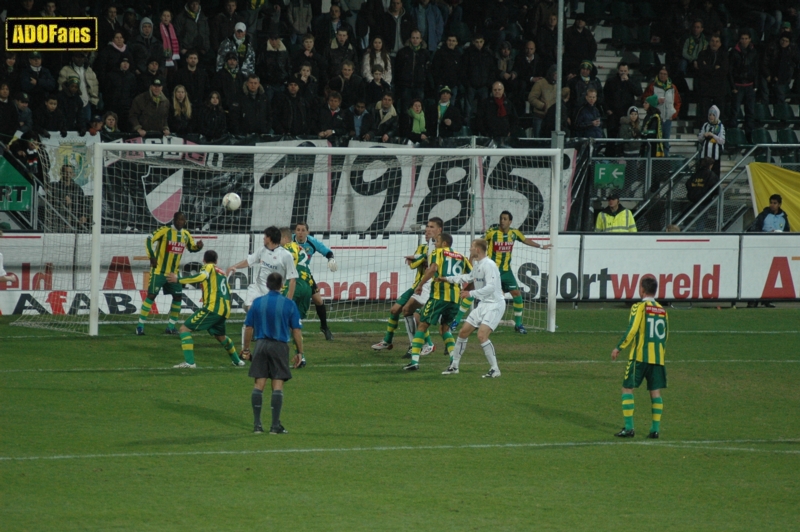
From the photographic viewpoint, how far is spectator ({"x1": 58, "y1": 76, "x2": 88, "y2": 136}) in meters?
20.0

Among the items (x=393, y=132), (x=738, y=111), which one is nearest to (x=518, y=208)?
(x=393, y=132)

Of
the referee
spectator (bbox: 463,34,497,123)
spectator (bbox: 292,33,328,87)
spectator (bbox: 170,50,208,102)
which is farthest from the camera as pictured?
spectator (bbox: 463,34,497,123)

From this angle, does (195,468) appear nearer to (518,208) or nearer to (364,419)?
(364,419)

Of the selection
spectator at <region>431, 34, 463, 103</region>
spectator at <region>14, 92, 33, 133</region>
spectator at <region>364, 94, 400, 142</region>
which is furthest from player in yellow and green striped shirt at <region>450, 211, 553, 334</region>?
spectator at <region>14, 92, 33, 133</region>

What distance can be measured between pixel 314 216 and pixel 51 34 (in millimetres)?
6814

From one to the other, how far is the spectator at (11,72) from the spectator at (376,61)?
23.4ft

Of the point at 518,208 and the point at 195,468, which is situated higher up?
the point at 518,208

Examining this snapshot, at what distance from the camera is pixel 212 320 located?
1394 centimetres

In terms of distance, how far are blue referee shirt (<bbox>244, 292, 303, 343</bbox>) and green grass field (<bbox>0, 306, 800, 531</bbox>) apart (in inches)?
42.8

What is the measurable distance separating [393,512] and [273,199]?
12.9 m

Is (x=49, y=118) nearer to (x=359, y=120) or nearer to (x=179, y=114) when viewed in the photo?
(x=179, y=114)

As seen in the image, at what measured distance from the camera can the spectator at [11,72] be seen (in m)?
19.9

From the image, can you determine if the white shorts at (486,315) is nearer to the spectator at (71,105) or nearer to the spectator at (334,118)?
the spectator at (334,118)

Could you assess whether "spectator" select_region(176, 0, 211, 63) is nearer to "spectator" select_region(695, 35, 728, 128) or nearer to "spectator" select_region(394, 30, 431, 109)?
"spectator" select_region(394, 30, 431, 109)
